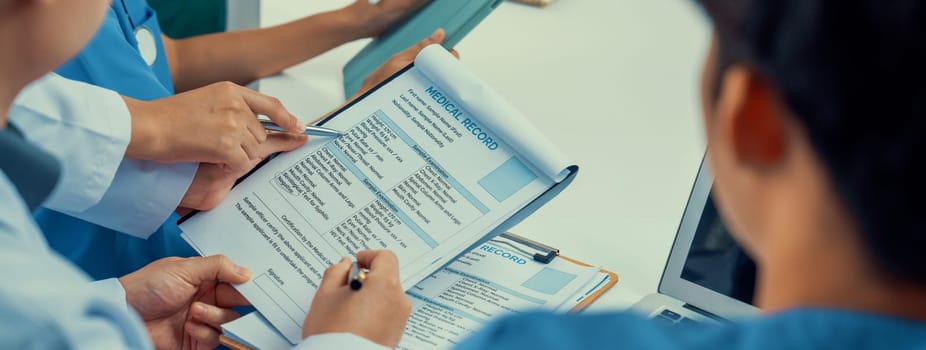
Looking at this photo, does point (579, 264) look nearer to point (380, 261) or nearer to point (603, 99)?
point (380, 261)

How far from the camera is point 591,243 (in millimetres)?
990

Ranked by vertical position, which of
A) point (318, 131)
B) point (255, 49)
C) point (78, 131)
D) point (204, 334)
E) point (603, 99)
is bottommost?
point (204, 334)

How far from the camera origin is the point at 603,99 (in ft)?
3.95

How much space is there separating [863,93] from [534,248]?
22.4 inches

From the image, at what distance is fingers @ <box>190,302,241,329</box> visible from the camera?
83 centimetres

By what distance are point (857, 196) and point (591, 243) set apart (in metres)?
0.59

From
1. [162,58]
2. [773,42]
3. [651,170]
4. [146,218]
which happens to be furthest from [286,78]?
[773,42]

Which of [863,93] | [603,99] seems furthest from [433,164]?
[863,93]

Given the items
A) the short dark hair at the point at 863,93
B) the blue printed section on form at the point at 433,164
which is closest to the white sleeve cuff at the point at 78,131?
the blue printed section on form at the point at 433,164

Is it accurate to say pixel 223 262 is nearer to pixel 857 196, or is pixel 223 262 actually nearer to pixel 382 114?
pixel 382 114

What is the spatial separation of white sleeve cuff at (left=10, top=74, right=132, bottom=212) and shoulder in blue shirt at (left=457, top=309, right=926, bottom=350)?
0.49 metres

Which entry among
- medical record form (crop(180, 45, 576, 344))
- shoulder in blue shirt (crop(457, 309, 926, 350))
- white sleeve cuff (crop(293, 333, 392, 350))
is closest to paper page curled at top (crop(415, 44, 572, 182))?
medical record form (crop(180, 45, 576, 344))

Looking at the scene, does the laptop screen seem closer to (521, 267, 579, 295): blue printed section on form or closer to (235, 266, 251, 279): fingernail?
(521, 267, 579, 295): blue printed section on form

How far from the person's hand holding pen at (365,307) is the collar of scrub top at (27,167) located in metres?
0.21
